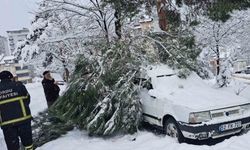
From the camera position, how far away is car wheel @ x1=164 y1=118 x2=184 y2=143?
7383 millimetres

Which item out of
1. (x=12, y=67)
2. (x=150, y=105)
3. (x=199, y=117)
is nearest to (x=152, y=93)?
(x=150, y=105)

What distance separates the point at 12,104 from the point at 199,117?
3424mm

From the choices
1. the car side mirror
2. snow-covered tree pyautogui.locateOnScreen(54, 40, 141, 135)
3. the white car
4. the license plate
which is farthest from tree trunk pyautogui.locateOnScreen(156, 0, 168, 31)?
the license plate

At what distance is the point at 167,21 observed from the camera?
13.8 metres

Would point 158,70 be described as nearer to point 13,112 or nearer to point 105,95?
point 105,95

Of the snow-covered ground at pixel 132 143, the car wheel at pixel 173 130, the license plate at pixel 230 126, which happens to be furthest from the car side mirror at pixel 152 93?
the license plate at pixel 230 126

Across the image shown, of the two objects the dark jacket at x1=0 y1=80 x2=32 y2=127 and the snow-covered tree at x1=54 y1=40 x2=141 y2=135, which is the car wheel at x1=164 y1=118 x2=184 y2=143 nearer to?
the snow-covered tree at x1=54 y1=40 x2=141 y2=135

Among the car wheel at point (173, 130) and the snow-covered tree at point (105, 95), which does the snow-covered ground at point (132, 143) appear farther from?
the snow-covered tree at point (105, 95)

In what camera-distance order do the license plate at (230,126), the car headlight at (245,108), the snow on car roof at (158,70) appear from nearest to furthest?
the license plate at (230,126) → the car headlight at (245,108) → the snow on car roof at (158,70)

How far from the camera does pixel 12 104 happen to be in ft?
22.2

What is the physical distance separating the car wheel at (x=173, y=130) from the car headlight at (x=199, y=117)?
440mm

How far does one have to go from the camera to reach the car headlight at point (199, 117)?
711 cm

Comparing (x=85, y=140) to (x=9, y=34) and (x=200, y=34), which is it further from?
(x=9, y=34)

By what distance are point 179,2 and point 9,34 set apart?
89.4 m
